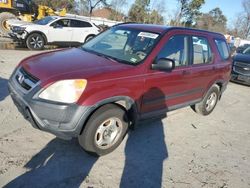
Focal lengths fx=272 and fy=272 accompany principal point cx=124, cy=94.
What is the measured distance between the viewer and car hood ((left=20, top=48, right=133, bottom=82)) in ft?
11.5

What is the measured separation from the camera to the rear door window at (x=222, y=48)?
5977 millimetres

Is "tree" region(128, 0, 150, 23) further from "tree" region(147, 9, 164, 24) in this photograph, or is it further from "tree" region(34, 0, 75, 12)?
"tree" region(34, 0, 75, 12)

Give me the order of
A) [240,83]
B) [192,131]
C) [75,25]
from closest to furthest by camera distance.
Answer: [192,131] → [240,83] → [75,25]

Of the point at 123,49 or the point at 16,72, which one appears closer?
the point at 16,72

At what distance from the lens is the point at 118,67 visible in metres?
3.89

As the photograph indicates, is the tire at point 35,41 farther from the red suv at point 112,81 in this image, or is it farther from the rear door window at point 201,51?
the rear door window at point 201,51

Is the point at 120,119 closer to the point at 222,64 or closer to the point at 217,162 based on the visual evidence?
the point at 217,162

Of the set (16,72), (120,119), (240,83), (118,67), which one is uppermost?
(118,67)

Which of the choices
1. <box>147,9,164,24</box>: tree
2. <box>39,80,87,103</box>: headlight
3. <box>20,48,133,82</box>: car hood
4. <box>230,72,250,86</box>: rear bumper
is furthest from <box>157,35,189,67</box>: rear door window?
<box>147,9,164,24</box>: tree

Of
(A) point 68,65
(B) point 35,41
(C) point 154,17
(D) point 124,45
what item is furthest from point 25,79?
(C) point 154,17

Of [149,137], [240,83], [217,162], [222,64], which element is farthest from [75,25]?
[217,162]

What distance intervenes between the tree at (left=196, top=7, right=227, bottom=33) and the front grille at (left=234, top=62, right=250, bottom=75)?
178 feet

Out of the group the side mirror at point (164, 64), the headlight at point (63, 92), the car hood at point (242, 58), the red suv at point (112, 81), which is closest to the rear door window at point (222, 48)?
the red suv at point (112, 81)

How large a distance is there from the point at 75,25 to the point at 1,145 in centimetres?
1087
